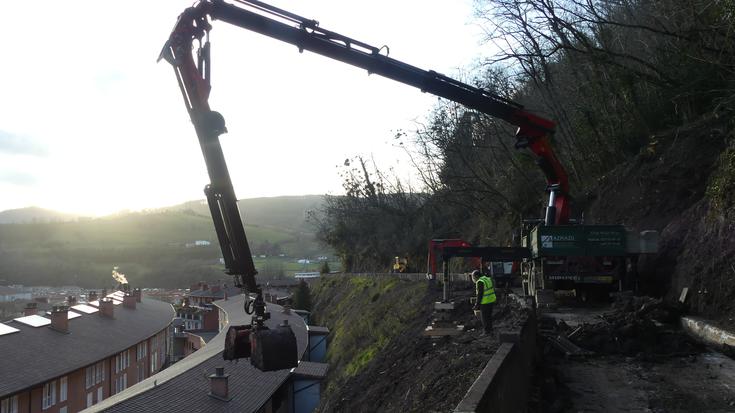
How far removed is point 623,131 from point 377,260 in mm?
33599

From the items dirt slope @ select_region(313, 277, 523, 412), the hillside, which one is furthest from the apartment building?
the hillside

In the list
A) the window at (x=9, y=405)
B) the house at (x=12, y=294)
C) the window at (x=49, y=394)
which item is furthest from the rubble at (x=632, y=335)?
the house at (x=12, y=294)

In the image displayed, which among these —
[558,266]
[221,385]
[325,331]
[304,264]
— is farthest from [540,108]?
[304,264]

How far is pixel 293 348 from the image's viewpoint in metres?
6.89

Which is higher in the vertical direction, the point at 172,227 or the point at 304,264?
the point at 172,227

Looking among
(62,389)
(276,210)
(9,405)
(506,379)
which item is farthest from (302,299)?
(276,210)

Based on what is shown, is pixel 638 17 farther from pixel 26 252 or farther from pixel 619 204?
pixel 26 252

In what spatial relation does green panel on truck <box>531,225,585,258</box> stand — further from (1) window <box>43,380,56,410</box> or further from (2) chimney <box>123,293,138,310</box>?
(2) chimney <box>123,293,138,310</box>

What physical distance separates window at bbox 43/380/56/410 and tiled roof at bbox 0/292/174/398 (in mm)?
639

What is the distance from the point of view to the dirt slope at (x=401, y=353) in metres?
8.92

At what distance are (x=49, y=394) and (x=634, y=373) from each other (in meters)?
30.1

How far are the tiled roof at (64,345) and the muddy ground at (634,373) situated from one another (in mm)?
24936

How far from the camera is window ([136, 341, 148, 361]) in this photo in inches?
1704

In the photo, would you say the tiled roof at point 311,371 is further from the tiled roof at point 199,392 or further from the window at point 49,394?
the window at point 49,394
